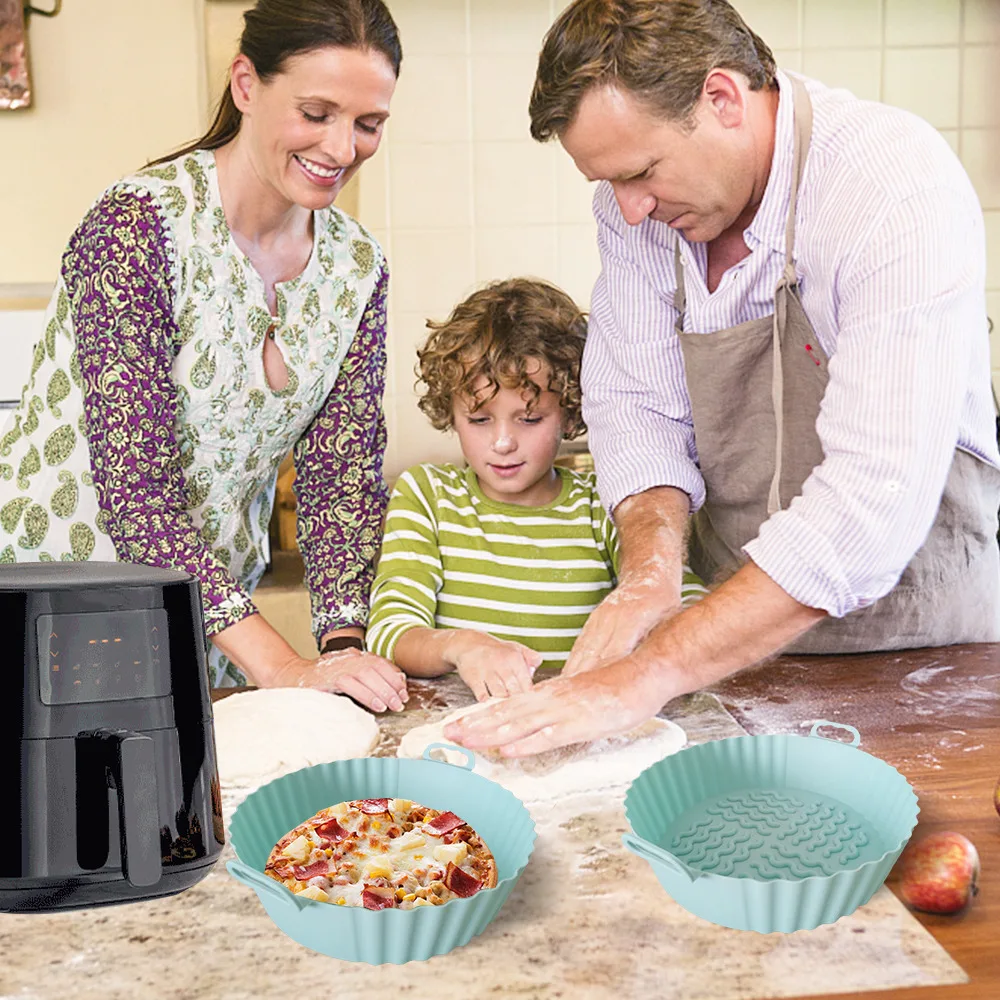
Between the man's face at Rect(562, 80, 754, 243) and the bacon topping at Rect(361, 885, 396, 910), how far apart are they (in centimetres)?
86

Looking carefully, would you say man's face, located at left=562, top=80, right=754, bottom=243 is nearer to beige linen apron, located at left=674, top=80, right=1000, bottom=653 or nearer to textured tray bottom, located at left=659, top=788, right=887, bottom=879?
beige linen apron, located at left=674, top=80, right=1000, bottom=653

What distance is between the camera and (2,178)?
3.09 m

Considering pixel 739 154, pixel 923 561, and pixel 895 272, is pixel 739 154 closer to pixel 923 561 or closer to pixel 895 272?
pixel 895 272

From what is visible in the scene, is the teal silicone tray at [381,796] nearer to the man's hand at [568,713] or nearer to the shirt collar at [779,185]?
the man's hand at [568,713]

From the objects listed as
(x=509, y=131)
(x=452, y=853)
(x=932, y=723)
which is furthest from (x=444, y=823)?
(x=509, y=131)

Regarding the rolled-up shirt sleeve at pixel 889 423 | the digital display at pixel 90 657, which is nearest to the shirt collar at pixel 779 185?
the rolled-up shirt sleeve at pixel 889 423

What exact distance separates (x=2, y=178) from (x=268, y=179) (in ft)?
6.19

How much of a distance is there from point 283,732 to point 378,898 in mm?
423

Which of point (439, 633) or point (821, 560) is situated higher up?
point (821, 560)

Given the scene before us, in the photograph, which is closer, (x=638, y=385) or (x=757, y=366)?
(x=757, y=366)

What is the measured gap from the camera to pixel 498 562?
176 cm

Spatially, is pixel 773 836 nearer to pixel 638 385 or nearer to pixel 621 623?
pixel 621 623

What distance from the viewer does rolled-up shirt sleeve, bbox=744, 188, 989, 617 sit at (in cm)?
118

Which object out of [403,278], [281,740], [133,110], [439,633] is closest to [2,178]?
[133,110]
